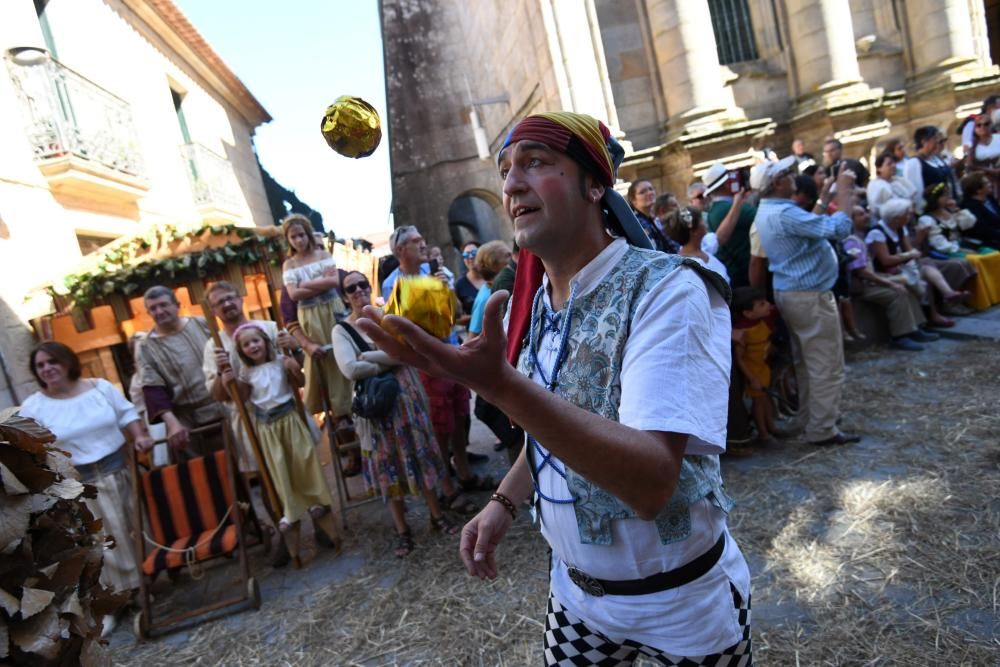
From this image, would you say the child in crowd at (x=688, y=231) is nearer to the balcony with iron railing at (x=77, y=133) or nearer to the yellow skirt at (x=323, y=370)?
the yellow skirt at (x=323, y=370)

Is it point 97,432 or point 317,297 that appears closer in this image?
point 97,432

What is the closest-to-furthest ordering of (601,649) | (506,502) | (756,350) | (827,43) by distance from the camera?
1. (601,649)
2. (506,502)
3. (756,350)
4. (827,43)

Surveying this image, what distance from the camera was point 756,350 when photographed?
4.66 meters

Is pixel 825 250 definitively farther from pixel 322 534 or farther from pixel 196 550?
pixel 196 550

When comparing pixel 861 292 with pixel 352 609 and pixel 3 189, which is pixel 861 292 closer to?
pixel 352 609

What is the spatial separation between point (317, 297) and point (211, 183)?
399 inches

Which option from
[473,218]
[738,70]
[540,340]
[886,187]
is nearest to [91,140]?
[540,340]

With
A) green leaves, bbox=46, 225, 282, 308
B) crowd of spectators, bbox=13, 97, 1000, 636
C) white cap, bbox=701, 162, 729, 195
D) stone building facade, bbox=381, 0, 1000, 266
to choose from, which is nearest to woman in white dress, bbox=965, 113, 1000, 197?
stone building facade, bbox=381, 0, 1000, 266

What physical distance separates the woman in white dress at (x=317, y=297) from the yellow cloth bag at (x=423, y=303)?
152cm

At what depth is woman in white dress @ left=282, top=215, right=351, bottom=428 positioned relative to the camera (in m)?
4.75

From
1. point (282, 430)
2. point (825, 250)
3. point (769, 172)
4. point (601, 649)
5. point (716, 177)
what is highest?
point (716, 177)

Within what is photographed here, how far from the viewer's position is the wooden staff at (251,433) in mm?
3848

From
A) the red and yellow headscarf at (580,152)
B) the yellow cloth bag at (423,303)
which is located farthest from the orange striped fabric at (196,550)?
the red and yellow headscarf at (580,152)

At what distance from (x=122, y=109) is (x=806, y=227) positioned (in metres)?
11.2
